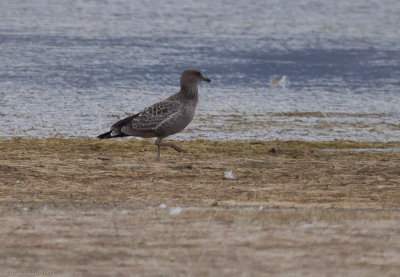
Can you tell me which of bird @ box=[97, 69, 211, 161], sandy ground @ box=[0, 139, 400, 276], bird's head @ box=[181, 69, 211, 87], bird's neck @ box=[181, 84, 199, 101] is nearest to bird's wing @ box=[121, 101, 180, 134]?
bird @ box=[97, 69, 211, 161]

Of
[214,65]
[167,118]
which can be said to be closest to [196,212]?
[167,118]

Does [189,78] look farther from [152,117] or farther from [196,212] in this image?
[196,212]

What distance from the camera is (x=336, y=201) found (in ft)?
33.0

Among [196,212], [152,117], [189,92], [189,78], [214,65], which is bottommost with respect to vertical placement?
[214,65]

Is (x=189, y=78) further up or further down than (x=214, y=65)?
further up

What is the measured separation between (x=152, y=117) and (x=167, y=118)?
0.73 feet

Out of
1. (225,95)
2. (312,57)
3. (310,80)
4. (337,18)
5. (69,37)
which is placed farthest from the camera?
→ (337,18)

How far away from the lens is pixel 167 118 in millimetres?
13055

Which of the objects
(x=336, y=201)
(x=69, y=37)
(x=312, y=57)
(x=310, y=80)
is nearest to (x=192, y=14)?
(x=69, y=37)

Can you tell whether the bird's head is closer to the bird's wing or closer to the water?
the bird's wing

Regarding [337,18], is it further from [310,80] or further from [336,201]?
[336,201]

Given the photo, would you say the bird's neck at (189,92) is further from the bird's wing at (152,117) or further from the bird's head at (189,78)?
the bird's wing at (152,117)

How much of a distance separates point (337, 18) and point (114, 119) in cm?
2155

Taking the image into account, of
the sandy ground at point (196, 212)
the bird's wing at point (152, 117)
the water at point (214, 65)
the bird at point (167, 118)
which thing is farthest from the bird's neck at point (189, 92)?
the water at point (214, 65)
